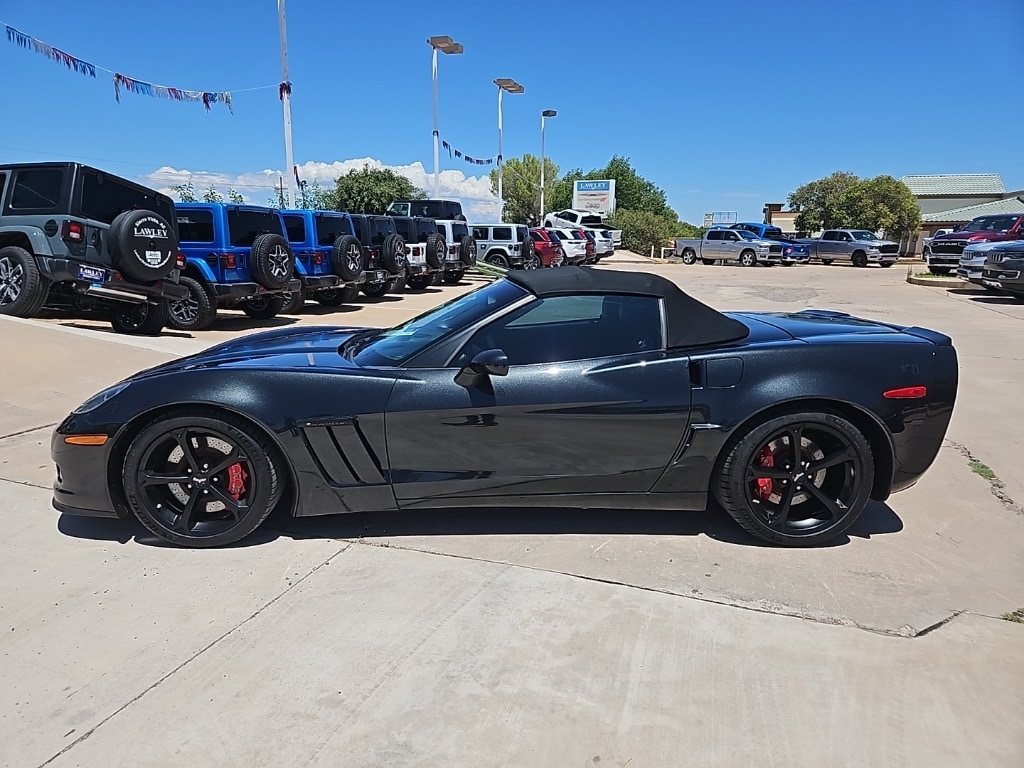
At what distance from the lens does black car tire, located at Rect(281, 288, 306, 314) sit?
470 inches

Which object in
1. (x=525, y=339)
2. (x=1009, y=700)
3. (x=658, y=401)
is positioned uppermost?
(x=525, y=339)

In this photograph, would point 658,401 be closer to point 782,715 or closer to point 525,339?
point 525,339

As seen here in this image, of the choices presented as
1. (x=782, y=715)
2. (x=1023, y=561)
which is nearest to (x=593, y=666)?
(x=782, y=715)

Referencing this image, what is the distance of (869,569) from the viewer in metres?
3.25

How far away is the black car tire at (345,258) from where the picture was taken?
12891mm

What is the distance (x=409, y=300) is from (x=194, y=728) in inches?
570

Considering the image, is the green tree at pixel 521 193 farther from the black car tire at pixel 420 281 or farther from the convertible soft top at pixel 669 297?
the convertible soft top at pixel 669 297

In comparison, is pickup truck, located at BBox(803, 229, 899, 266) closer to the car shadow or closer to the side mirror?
the car shadow

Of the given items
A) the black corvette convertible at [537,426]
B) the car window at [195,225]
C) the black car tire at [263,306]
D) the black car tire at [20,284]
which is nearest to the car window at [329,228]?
the black car tire at [263,306]

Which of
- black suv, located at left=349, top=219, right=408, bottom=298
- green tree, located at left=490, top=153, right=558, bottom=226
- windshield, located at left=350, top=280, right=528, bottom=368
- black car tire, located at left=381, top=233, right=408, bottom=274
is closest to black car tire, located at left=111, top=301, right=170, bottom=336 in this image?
black suv, located at left=349, top=219, right=408, bottom=298

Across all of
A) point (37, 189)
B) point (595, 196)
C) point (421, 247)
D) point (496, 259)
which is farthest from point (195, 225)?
point (595, 196)

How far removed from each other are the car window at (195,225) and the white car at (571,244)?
61.0 feet

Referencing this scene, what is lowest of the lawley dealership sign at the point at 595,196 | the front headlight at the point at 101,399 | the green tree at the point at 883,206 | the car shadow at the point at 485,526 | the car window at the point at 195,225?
the car shadow at the point at 485,526

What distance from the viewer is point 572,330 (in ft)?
11.5
